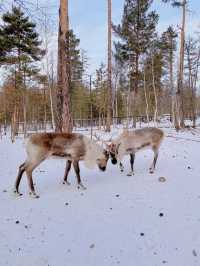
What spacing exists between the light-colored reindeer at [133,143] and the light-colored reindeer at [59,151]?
0.55 metres

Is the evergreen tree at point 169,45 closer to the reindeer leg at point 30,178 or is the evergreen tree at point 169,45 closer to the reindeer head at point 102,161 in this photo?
the reindeer head at point 102,161

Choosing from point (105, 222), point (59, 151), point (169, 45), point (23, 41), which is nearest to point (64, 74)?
point (59, 151)

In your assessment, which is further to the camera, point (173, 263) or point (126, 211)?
point (126, 211)

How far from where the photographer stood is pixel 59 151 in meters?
5.58

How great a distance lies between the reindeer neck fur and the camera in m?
6.00

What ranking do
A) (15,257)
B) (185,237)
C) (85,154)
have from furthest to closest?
(85,154)
(185,237)
(15,257)

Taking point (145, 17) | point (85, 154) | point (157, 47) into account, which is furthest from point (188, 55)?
point (85, 154)

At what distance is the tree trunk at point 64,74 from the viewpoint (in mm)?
9023

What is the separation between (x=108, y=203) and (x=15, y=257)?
1.84 meters

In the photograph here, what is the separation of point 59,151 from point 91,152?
2.56 feet

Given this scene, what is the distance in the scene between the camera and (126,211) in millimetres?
4227

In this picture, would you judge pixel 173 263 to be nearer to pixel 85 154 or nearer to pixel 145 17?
pixel 85 154

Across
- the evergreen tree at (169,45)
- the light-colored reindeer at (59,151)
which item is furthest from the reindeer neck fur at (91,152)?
the evergreen tree at (169,45)

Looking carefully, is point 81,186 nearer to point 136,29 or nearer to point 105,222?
point 105,222
